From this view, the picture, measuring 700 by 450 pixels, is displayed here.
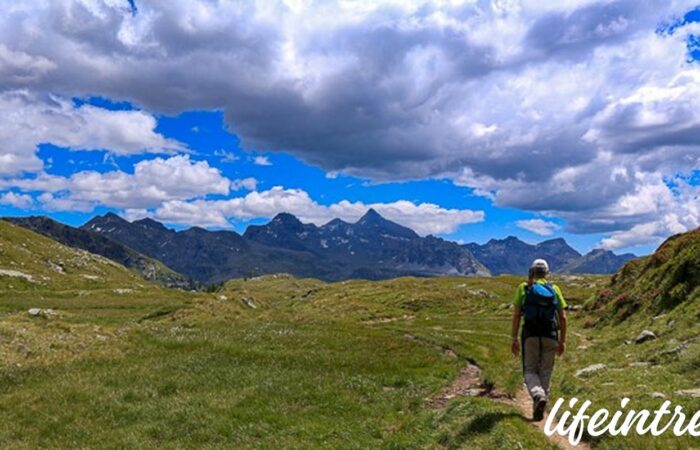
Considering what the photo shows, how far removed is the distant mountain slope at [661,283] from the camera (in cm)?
3519

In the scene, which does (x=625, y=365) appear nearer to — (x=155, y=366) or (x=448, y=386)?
(x=448, y=386)

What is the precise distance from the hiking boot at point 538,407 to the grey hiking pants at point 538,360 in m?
0.26

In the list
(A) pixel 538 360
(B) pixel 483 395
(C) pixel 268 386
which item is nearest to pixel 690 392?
(A) pixel 538 360

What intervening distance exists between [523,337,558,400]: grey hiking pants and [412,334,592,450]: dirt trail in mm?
1119

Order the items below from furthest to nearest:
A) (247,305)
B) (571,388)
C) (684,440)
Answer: (247,305) → (571,388) → (684,440)

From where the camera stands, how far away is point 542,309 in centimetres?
1596

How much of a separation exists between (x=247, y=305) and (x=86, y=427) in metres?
76.5

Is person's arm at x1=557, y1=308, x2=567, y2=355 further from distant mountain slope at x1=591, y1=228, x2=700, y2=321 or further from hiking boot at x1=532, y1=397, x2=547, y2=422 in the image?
distant mountain slope at x1=591, y1=228, x2=700, y2=321

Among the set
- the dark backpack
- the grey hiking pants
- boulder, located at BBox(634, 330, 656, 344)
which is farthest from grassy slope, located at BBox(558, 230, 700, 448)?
the dark backpack

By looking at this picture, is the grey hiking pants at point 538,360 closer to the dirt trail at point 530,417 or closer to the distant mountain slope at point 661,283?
the dirt trail at point 530,417

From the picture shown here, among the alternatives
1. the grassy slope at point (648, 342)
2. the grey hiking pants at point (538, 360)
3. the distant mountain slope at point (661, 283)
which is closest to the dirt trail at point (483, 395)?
the grey hiking pants at point (538, 360)

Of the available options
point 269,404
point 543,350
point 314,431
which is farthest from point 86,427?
point 543,350

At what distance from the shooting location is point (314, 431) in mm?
17750

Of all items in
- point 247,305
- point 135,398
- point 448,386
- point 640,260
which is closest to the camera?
point 135,398
